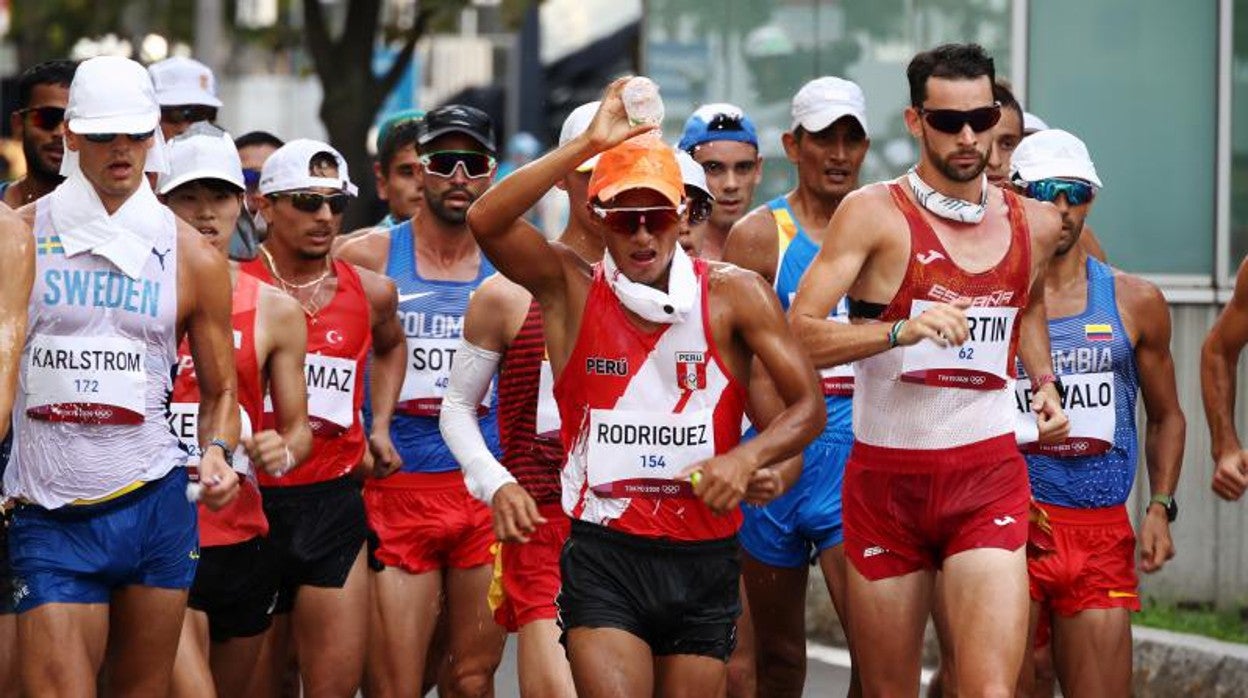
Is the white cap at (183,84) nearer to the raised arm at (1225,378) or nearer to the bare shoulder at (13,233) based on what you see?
the bare shoulder at (13,233)

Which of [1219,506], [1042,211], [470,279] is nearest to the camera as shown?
[1042,211]

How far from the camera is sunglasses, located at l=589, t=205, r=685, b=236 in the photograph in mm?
7484

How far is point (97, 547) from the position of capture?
7988mm

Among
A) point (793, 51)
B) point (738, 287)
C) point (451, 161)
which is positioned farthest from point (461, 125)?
point (793, 51)

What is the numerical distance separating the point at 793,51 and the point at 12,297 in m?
7.76

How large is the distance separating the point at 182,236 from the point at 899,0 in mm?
6932

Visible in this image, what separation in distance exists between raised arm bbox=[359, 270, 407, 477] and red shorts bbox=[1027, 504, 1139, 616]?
2.35 metres

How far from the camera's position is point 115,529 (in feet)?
26.3

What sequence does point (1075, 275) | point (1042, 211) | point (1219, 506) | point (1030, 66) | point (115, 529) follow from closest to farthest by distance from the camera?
point (115, 529) → point (1042, 211) → point (1075, 275) → point (1219, 506) → point (1030, 66)

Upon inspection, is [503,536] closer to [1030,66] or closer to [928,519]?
[928,519]

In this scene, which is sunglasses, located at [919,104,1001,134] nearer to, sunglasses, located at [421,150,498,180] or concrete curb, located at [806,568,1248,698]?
sunglasses, located at [421,150,498,180]

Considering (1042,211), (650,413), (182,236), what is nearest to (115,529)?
(182,236)

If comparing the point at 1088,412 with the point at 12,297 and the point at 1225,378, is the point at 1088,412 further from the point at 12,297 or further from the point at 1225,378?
the point at 12,297

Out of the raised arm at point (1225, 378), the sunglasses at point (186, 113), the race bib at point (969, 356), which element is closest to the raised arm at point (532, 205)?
the race bib at point (969, 356)
